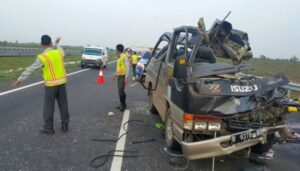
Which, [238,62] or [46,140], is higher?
[238,62]

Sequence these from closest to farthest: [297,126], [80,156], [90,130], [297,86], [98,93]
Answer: [80,156], [90,130], [297,126], [297,86], [98,93]

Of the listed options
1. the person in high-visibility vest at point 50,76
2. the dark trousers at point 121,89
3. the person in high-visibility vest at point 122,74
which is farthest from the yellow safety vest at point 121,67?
the person in high-visibility vest at point 50,76

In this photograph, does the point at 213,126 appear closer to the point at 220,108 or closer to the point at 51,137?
the point at 220,108

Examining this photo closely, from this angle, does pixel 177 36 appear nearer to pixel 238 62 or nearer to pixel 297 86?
pixel 238 62

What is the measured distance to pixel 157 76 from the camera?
689 cm

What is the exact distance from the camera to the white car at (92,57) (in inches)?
1107

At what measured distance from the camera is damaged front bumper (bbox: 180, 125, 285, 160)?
14.0 feet

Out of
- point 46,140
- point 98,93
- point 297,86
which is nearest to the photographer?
point 46,140

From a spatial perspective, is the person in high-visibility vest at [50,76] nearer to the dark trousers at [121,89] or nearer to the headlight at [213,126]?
the dark trousers at [121,89]

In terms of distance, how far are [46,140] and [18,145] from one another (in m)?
0.52

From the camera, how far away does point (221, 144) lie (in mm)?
4324

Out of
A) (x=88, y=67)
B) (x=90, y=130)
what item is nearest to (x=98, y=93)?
(x=90, y=130)

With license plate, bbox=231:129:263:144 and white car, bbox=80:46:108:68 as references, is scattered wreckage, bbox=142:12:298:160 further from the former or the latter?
white car, bbox=80:46:108:68

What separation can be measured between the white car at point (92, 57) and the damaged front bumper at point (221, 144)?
24.4 m
